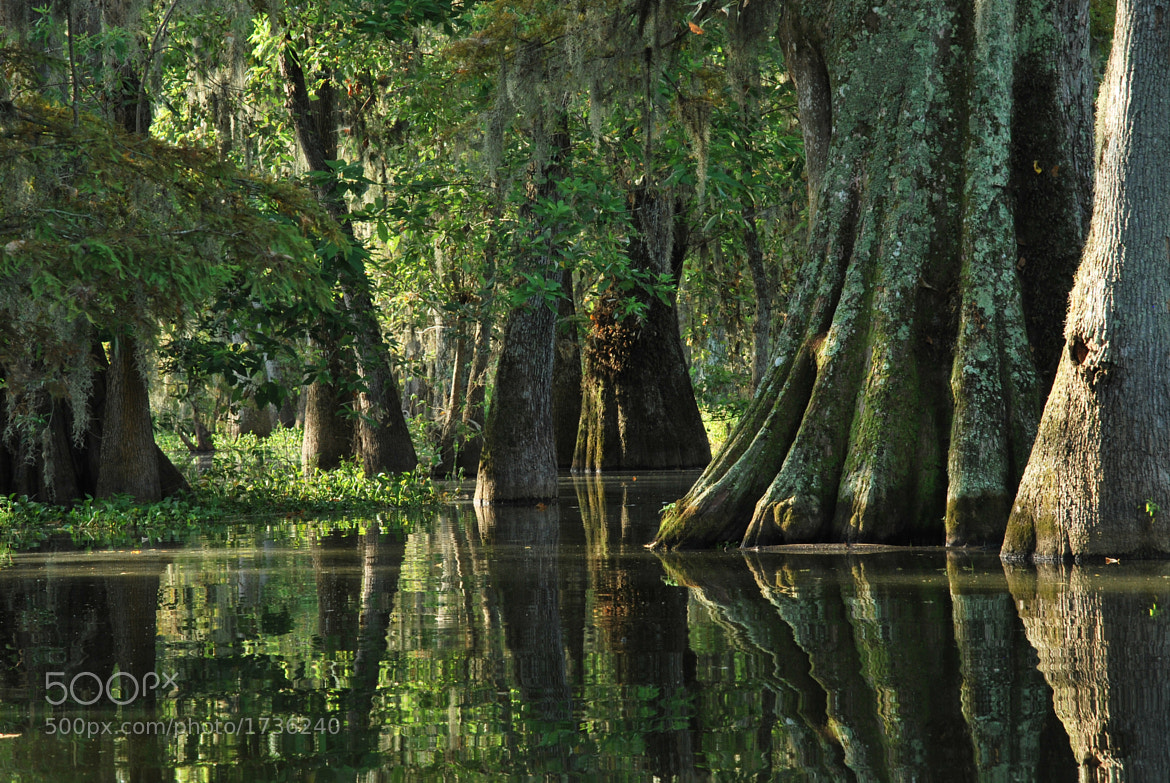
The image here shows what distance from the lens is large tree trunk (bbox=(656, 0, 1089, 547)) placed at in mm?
8789

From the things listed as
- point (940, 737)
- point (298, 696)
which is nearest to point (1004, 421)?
point (940, 737)

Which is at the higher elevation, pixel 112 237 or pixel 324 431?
pixel 112 237

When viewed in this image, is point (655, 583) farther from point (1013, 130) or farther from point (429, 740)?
point (1013, 130)

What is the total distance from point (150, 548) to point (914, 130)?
7.35 metres

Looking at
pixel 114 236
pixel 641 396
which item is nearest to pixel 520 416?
pixel 114 236

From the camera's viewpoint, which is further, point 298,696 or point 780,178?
point 780,178

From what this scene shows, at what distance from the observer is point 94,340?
11.7m

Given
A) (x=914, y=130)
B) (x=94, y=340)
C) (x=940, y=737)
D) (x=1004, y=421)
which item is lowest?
(x=940, y=737)

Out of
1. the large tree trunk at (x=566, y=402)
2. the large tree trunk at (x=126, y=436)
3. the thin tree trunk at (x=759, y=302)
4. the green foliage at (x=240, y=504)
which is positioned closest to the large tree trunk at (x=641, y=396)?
the large tree trunk at (x=566, y=402)

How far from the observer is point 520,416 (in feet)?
50.0

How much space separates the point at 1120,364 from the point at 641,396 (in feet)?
51.2

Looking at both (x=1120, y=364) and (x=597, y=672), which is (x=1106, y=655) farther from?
(x=1120, y=364)

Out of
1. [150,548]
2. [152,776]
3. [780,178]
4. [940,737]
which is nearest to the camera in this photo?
[152,776]

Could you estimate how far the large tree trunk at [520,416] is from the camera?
1511 cm
